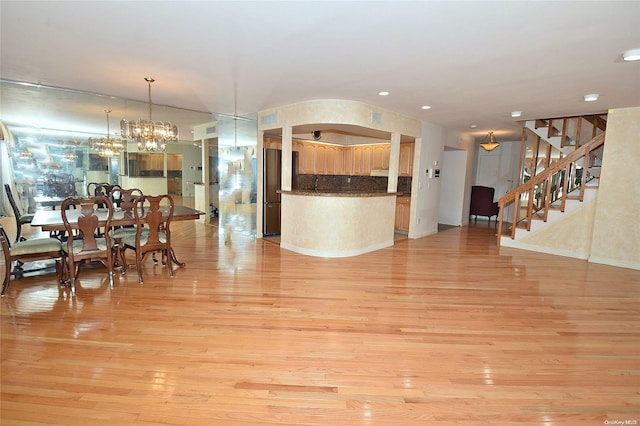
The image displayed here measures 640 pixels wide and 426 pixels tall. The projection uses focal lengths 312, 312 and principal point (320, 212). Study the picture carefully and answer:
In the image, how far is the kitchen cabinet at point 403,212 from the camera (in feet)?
25.1

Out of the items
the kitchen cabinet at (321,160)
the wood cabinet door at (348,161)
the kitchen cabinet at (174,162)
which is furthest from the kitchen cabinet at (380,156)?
the kitchen cabinet at (174,162)

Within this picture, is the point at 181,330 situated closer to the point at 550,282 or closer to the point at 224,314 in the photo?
the point at 224,314

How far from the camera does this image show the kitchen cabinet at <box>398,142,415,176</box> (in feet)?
25.6

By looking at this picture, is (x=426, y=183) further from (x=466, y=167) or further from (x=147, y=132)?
(x=147, y=132)

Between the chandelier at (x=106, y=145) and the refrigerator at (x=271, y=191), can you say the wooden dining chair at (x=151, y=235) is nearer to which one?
the chandelier at (x=106, y=145)

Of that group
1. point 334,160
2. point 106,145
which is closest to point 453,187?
point 334,160

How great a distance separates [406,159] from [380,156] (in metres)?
0.68

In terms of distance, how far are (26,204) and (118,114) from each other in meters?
2.21

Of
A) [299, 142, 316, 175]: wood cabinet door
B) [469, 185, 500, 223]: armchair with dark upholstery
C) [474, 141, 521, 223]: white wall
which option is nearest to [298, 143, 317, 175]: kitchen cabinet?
[299, 142, 316, 175]: wood cabinet door

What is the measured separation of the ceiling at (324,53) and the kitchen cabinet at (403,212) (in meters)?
2.67

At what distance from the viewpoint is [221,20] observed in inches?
102

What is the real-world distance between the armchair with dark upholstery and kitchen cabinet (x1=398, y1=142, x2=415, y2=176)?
10.5 feet

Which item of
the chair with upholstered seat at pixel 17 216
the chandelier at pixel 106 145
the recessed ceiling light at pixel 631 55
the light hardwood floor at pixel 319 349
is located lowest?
the light hardwood floor at pixel 319 349

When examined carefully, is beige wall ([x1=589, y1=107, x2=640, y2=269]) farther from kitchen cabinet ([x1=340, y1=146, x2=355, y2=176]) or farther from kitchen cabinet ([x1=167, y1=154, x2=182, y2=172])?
kitchen cabinet ([x1=167, y1=154, x2=182, y2=172])
